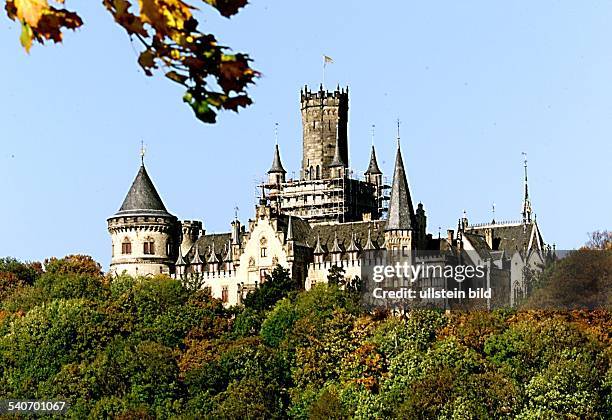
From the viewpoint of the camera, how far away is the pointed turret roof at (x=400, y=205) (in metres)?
102

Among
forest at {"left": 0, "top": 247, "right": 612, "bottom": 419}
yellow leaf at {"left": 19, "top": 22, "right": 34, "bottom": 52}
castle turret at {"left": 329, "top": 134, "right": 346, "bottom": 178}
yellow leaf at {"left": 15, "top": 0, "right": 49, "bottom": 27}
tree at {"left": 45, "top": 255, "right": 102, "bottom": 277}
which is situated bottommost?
forest at {"left": 0, "top": 247, "right": 612, "bottom": 419}

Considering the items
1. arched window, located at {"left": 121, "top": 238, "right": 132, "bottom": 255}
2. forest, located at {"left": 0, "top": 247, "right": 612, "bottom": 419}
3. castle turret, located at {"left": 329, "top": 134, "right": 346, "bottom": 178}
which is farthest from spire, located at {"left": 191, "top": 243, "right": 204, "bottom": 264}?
castle turret, located at {"left": 329, "top": 134, "right": 346, "bottom": 178}

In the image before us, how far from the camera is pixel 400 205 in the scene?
103 metres

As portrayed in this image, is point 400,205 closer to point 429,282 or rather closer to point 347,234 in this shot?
point 347,234

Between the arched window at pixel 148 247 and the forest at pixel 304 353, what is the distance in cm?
789

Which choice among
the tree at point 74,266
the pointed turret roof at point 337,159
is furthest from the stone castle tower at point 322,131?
the tree at point 74,266

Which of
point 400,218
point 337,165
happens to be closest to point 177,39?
point 400,218

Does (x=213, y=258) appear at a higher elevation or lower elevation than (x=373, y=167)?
lower

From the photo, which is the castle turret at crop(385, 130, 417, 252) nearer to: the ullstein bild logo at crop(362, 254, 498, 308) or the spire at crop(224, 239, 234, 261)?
the ullstein bild logo at crop(362, 254, 498, 308)

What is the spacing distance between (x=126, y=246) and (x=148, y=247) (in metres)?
1.48

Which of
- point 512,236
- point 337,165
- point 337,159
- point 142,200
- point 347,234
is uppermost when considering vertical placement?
point 337,159

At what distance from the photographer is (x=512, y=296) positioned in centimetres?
9675

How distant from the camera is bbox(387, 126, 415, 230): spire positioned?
102 m

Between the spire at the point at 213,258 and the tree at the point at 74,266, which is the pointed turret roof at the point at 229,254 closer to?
the spire at the point at 213,258
